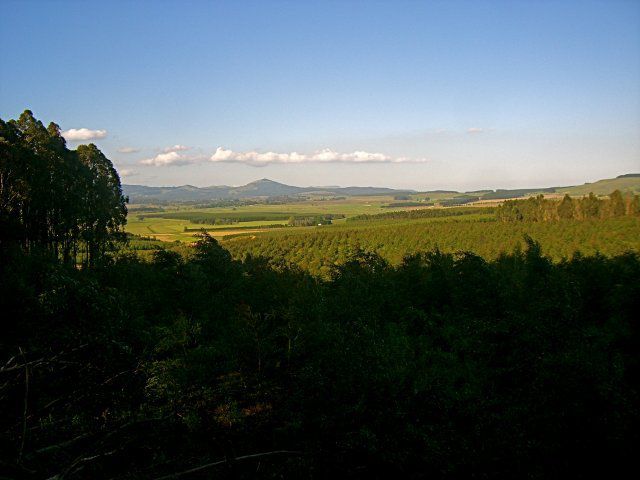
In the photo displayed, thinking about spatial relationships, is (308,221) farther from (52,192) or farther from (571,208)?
(52,192)

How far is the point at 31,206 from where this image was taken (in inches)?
972

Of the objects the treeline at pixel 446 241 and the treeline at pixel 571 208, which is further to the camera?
the treeline at pixel 571 208

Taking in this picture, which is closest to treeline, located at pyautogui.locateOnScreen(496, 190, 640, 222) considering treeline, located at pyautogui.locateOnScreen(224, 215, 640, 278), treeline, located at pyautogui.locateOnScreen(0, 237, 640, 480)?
treeline, located at pyautogui.locateOnScreen(224, 215, 640, 278)

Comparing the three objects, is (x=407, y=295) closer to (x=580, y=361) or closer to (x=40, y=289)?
(x=580, y=361)

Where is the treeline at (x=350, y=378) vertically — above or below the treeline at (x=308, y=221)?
below

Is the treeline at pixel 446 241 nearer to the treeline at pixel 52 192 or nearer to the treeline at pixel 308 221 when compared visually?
the treeline at pixel 52 192

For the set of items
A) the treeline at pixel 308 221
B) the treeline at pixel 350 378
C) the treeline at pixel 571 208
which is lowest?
the treeline at pixel 350 378

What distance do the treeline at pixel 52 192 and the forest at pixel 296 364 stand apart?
0.46 ft

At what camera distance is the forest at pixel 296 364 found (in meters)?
5.90

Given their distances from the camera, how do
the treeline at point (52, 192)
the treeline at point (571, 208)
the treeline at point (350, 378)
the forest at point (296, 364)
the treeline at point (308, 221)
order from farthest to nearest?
→ the treeline at point (308, 221), the treeline at point (571, 208), the treeline at point (52, 192), the treeline at point (350, 378), the forest at point (296, 364)

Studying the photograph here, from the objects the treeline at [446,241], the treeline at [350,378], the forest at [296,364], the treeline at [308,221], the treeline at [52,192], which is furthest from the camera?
the treeline at [308,221]

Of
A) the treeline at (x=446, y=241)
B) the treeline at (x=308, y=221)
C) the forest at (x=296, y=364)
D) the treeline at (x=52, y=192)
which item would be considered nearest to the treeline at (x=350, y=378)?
the forest at (x=296, y=364)

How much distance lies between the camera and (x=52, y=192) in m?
25.4

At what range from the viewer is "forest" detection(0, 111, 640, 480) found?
5898mm
